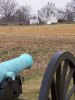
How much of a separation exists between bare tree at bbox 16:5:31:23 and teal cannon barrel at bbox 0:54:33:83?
5922 centimetres

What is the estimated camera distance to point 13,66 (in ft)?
8.13

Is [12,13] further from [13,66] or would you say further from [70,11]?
[13,66]

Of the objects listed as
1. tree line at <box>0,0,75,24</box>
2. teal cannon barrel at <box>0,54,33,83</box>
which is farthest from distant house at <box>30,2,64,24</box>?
teal cannon barrel at <box>0,54,33,83</box>

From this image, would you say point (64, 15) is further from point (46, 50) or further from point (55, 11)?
point (46, 50)

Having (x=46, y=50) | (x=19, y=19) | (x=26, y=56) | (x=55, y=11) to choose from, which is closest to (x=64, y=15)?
(x=55, y=11)

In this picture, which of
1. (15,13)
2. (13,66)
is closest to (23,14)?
(15,13)

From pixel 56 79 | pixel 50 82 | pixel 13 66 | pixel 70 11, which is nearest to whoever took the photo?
pixel 50 82

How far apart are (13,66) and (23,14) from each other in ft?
207

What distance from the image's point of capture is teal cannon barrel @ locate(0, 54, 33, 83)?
2209 mm

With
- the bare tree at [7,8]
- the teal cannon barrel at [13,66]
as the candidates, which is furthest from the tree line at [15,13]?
the teal cannon barrel at [13,66]

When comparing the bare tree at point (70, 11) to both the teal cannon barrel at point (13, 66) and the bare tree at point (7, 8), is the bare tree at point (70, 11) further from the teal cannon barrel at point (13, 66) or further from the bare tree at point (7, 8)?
the teal cannon barrel at point (13, 66)

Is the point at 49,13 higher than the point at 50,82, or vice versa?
the point at 49,13

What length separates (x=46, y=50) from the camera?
1177cm

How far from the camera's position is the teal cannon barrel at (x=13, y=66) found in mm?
2209
